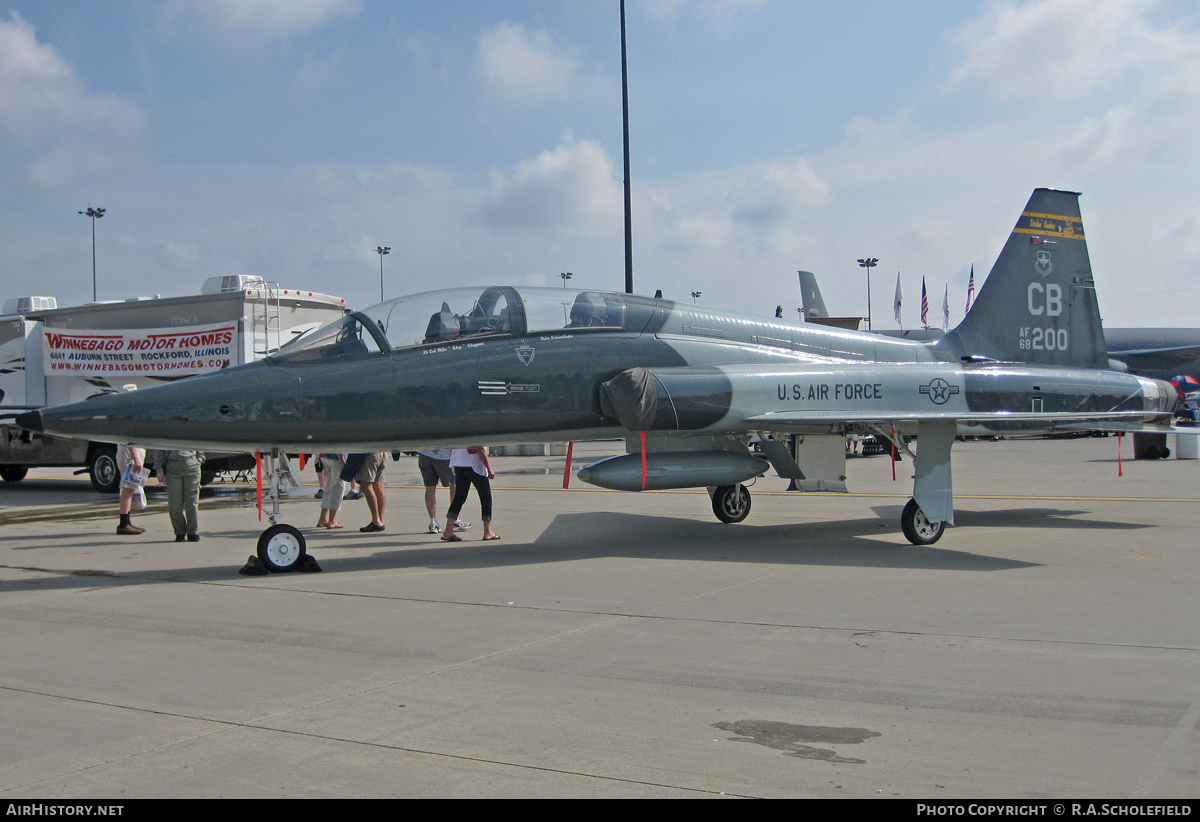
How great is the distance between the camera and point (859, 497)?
15789mm

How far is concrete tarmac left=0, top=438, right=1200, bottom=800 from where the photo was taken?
3779mm

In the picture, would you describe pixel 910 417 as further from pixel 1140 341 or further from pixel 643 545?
pixel 1140 341

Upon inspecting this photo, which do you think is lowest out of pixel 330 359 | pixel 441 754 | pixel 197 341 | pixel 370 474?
pixel 441 754

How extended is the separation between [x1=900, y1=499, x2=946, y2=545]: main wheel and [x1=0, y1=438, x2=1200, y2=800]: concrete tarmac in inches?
5.6

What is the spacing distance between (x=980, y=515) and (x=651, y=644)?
854cm

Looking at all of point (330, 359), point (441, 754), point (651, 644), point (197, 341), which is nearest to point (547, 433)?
point (330, 359)

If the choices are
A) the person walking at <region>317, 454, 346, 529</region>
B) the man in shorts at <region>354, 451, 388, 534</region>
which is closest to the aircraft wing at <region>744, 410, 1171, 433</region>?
the man in shorts at <region>354, 451, 388, 534</region>

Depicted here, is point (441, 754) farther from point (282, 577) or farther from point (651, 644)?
point (282, 577)

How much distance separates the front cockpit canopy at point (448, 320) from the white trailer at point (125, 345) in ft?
26.1

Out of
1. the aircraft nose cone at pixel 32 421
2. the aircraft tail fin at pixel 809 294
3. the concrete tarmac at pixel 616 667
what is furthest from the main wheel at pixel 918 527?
the aircraft tail fin at pixel 809 294

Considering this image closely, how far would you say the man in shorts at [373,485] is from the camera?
1234cm

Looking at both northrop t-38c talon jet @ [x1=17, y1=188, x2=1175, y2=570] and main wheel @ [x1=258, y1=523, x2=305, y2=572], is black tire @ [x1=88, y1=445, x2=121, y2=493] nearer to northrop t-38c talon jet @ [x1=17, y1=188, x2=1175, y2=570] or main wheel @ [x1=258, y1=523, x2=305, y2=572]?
main wheel @ [x1=258, y1=523, x2=305, y2=572]

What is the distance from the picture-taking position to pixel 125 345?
1766cm

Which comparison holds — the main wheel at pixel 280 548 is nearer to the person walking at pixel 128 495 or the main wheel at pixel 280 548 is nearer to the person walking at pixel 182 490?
the person walking at pixel 182 490
